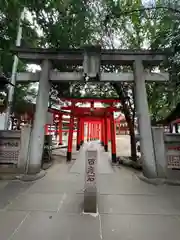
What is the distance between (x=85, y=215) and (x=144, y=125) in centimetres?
319

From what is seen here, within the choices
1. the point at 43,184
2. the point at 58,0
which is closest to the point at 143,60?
the point at 58,0

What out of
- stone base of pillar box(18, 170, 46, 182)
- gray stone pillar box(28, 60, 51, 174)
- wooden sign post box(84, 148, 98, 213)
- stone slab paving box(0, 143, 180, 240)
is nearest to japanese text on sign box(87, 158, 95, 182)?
wooden sign post box(84, 148, 98, 213)

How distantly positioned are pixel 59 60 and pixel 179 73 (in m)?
3.71

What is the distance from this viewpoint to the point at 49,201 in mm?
3289

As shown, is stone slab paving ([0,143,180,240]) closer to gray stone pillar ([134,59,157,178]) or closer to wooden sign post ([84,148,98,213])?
wooden sign post ([84,148,98,213])

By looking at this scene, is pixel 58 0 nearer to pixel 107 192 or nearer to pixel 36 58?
pixel 36 58

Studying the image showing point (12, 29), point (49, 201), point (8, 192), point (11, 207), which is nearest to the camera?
point (11, 207)

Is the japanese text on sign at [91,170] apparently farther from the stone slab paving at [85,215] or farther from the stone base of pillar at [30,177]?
the stone base of pillar at [30,177]

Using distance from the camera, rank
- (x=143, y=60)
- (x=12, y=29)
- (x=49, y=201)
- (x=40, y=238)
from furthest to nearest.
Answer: (x=143, y=60)
(x=12, y=29)
(x=49, y=201)
(x=40, y=238)

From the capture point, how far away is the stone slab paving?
7.35 feet

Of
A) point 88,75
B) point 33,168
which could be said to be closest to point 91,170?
point 33,168

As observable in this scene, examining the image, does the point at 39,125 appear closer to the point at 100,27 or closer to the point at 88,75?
the point at 88,75

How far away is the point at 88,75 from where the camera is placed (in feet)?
17.0

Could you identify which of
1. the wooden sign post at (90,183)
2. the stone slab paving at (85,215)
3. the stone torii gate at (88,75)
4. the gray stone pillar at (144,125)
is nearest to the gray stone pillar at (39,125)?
the stone torii gate at (88,75)
